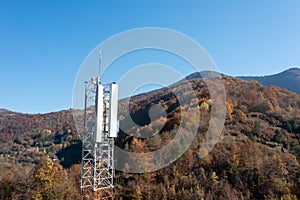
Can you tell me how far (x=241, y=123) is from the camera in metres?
44.9

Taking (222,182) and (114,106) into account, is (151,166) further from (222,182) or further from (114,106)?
(114,106)

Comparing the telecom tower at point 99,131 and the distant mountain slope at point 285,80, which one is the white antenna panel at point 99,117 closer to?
the telecom tower at point 99,131

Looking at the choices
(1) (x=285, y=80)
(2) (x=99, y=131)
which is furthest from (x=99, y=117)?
(1) (x=285, y=80)

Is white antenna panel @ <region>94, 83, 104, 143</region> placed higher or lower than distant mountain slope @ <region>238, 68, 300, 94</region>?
lower

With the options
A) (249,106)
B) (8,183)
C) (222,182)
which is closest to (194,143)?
(222,182)

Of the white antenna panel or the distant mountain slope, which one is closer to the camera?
the white antenna panel

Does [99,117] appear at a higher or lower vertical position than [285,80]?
lower

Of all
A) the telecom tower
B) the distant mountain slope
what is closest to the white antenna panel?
the telecom tower

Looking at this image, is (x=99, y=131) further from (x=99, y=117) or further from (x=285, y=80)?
(x=285, y=80)

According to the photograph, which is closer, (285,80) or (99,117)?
(99,117)

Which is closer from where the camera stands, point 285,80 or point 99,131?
point 99,131

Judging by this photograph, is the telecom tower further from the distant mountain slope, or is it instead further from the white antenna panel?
the distant mountain slope

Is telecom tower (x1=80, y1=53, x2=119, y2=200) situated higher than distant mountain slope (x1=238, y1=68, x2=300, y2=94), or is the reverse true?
distant mountain slope (x1=238, y1=68, x2=300, y2=94)

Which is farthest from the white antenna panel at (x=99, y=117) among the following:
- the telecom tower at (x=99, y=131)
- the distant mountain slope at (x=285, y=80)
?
the distant mountain slope at (x=285, y=80)
